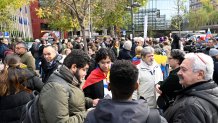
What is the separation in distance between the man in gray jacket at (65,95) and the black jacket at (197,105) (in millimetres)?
838

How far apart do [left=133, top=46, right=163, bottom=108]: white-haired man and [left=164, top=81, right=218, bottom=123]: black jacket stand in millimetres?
1921

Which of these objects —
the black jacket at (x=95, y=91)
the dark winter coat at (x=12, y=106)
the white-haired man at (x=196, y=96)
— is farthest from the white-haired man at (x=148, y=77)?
the white-haired man at (x=196, y=96)

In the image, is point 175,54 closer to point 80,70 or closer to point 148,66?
point 148,66

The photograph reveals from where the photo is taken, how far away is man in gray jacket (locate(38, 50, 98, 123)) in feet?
8.35

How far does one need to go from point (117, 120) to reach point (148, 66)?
9.87 feet

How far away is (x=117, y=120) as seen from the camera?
6.52ft

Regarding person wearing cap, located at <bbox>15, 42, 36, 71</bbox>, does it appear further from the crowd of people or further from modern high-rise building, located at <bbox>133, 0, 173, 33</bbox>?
modern high-rise building, located at <bbox>133, 0, 173, 33</bbox>

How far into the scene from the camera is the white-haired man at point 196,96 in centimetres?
248

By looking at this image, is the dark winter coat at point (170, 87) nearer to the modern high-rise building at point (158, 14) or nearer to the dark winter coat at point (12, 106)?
the dark winter coat at point (12, 106)

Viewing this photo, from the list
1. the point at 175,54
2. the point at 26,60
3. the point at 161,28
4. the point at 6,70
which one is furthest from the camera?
the point at 161,28

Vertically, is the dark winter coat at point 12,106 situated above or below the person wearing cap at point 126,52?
below

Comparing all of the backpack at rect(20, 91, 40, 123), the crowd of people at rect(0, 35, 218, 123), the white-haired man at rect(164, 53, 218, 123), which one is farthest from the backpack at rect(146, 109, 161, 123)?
the backpack at rect(20, 91, 40, 123)

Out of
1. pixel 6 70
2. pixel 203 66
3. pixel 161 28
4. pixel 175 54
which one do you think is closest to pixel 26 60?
pixel 6 70

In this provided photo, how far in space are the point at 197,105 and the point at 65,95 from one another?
3.66 feet
